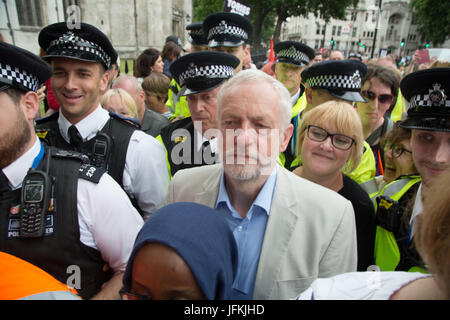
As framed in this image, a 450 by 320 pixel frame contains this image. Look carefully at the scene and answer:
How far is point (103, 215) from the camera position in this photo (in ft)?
5.18

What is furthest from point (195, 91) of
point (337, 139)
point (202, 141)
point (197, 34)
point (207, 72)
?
point (197, 34)

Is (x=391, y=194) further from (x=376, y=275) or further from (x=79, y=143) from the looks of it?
(x=79, y=143)

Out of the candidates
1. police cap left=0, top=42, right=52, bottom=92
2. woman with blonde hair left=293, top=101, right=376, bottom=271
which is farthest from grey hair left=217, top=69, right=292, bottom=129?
police cap left=0, top=42, right=52, bottom=92

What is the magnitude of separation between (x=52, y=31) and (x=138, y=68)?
4.32 m

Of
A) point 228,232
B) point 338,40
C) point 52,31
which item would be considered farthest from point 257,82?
point 338,40

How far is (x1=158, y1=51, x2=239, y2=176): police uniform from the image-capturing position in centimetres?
262

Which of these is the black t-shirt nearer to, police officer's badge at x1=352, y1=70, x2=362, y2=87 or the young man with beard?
the young man with beard

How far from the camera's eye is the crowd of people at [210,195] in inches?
38.2

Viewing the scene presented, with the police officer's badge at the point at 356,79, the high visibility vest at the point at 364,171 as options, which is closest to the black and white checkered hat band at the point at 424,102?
the high visibility vest at the point at 364,171

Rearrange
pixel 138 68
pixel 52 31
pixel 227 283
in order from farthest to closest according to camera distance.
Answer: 1. pixel 138 68
2. pixel 52 31
3. pixel 227 283

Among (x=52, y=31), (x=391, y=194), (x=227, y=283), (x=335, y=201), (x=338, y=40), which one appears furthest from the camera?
(x=338, y=40)

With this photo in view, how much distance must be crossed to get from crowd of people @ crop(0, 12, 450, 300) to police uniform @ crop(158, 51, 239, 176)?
0.01 meters

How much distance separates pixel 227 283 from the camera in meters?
1.05

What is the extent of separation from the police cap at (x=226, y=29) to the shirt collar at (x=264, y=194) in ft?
8.93
